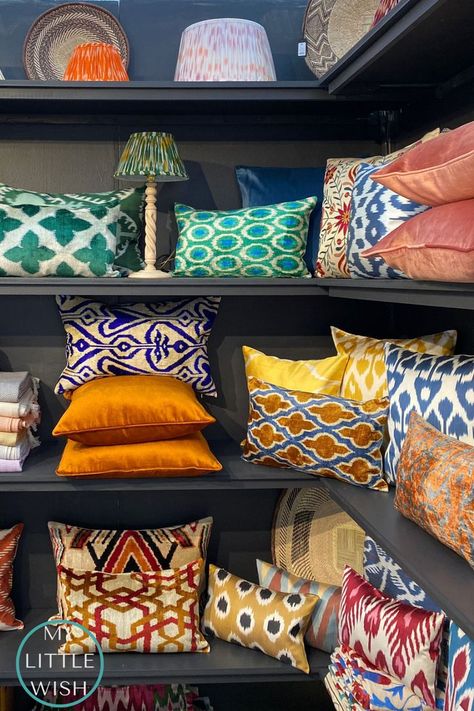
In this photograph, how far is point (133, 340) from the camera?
2.58 m

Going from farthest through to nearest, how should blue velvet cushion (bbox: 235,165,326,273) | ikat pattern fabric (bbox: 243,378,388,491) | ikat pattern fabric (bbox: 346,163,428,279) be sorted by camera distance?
blue velvet cushion (bbox: 235,165,326,273)
ikat pattern fabric (bbox: 243,378,388,491)
ikat pattern fabric (bbox: 346,163,428,279)

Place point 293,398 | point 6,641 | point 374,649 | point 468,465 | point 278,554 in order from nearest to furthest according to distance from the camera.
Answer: point 468,465 → point 374,649 → point 293,398 → point 6,641 → point 278,554

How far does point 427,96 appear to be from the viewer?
95.0 inches

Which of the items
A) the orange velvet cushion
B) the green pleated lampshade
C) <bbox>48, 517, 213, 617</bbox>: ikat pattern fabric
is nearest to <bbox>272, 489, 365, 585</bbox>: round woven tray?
<bbox>48, 517, 213, 617</bbox>: ikat pattern fabric

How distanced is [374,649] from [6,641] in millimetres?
1289

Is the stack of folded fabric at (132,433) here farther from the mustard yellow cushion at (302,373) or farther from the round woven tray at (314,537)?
the round woven tray at (314,537)

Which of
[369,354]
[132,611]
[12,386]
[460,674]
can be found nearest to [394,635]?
[460,674]

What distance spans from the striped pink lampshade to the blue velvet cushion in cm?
32

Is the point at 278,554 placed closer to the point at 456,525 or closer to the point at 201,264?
the point at 201,264

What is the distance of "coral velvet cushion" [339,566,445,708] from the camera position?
189 cm

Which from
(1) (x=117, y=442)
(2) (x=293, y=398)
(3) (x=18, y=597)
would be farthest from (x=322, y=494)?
(3) (x=18, y=597)

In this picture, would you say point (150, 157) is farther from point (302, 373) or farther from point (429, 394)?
point (429, 394)

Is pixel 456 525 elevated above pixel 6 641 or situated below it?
above

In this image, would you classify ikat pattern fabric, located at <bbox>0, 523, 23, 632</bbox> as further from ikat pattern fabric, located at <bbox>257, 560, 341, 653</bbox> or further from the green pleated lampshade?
the green pleated lampshade
